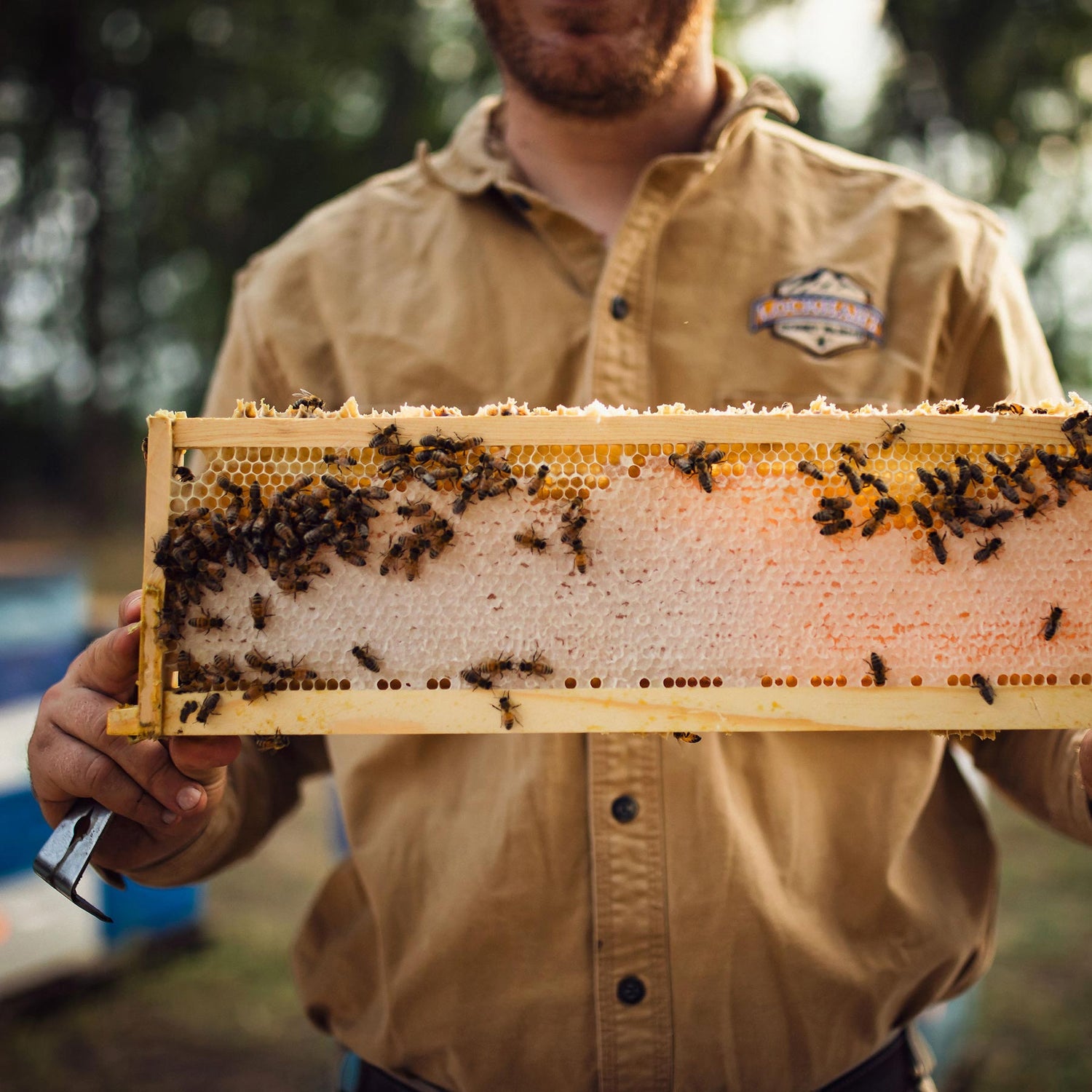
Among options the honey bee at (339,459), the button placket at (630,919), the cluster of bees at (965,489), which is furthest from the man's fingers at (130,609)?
the cluster of bees at (965,489)

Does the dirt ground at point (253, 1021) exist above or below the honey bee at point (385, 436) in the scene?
below

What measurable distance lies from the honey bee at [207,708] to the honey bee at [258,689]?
62 millimetres

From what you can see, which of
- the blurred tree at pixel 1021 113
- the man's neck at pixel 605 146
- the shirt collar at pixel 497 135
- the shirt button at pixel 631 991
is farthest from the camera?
the blurred tree at pixel 1021 113

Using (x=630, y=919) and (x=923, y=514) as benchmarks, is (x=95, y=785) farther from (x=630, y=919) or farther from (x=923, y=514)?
(x=923, y=514)

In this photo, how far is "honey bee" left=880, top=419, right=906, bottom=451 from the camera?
2.08 meters

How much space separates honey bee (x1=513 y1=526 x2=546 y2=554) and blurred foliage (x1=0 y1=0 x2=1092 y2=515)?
19420mm

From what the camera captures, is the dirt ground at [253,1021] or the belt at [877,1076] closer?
the belt at [877,1076]

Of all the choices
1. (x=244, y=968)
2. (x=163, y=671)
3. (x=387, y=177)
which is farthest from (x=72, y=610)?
(x=163, y=671)

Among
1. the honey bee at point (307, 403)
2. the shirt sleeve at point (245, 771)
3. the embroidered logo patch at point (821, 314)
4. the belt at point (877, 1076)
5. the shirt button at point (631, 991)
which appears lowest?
the belt at point (877, 1076)

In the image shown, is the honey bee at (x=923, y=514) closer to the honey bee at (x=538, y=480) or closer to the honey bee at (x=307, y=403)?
the honey bee at (x=538, y=480)

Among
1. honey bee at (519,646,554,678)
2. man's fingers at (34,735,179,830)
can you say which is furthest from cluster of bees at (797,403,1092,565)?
man's fingers at (34,735,179,830)

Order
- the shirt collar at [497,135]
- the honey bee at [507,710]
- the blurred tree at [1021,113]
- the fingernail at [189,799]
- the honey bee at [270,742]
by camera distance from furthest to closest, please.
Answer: the blurred tree at [1021,113], the shirt collar at [497,135], the fingernail at [189,799], the honey bee at [270,742], the honey bee at [507,710]

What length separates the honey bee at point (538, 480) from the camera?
2115 millimetres

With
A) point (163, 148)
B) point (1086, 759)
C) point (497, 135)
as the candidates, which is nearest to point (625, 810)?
point (1086, 759)
